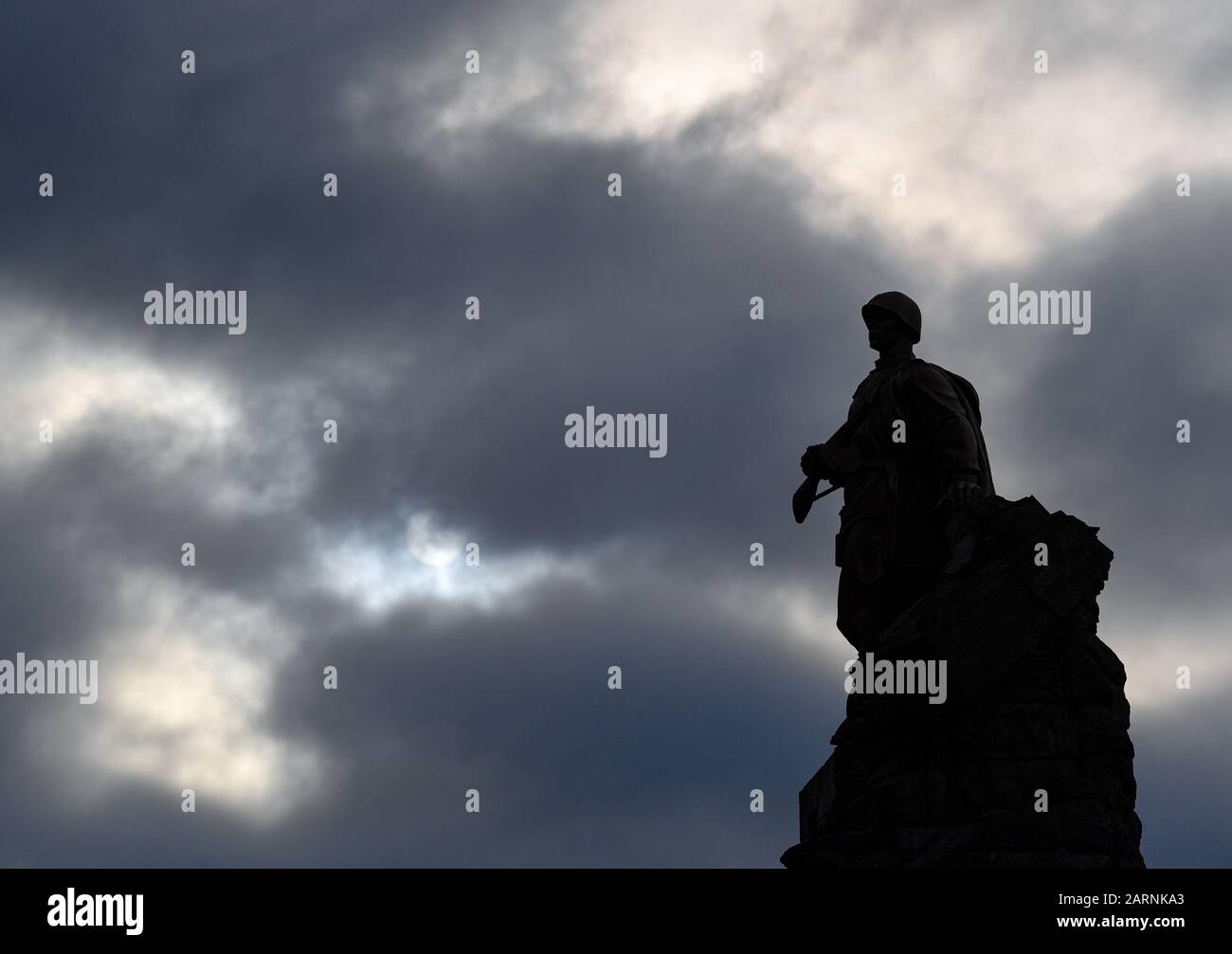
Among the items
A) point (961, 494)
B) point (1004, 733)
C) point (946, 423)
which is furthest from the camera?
point (946, 423)

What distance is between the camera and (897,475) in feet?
60.8

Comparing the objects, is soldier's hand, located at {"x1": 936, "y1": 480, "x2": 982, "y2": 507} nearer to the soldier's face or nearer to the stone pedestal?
the stone pedestal

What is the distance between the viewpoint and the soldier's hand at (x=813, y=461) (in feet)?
63.1

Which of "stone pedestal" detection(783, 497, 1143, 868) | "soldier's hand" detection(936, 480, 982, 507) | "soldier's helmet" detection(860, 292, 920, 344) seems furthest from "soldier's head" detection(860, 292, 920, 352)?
"stone pedestal" detection(783, 497, 1143, 868)

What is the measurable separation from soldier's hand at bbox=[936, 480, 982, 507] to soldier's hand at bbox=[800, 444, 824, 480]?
169 centimetres

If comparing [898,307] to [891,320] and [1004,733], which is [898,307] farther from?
[1004,733]

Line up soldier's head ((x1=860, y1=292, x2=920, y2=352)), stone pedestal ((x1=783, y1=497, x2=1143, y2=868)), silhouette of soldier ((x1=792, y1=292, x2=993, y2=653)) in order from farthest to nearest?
1. soldier's head ((x1=860, y1=292, x2=920, y2=352))
2. silhouette of soldier ((x1=792, y1=292, x2=993, y2=653))
3. stone pedestal ((x1=783, y1=497, x2=1143, y2=868))

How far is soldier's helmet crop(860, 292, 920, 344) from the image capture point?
19.1 meters

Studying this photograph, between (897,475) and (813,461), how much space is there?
1.03 meters

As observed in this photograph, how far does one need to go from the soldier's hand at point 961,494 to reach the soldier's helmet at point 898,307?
2.05m

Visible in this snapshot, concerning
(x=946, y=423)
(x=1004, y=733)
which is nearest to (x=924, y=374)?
(x=946, y=423)
